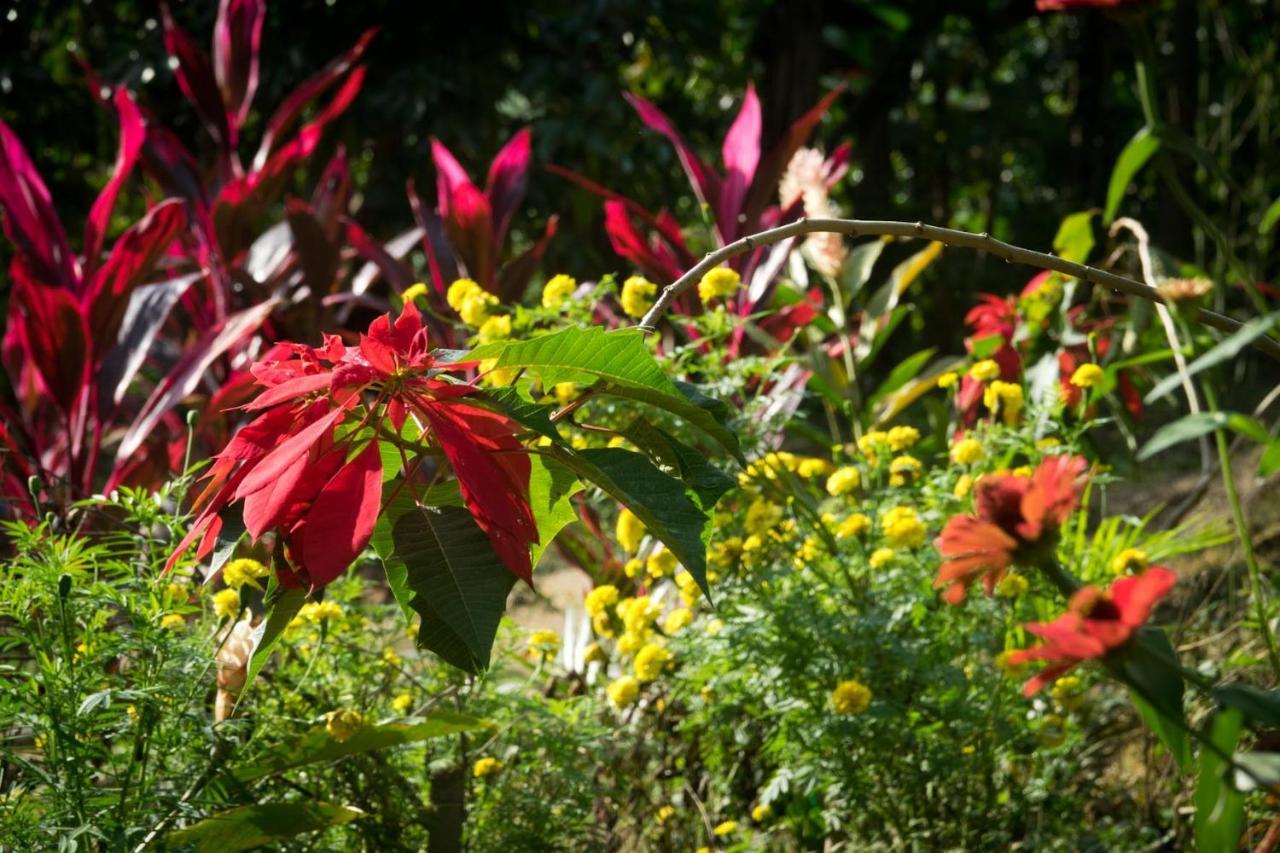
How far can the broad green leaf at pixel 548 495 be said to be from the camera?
3.19ft

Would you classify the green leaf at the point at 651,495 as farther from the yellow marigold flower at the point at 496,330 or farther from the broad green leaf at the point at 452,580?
the yellow marigold flower at the point at 496,330

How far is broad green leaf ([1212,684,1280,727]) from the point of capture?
0.65m

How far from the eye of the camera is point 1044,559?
0.68 metres

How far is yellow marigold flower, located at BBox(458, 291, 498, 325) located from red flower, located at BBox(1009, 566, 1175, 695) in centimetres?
104

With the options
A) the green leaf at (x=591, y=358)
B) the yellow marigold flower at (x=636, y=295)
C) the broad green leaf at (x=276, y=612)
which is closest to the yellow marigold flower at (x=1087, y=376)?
the yellow marigold flower at (x=636, y=295)

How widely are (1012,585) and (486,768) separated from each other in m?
0.67

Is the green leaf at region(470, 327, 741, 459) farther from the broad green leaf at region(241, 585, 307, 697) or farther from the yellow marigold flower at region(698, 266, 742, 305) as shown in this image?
the yellow marigold flower at region(698, 266, 742, 305)

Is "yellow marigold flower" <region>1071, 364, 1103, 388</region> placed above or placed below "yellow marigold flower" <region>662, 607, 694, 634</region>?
above

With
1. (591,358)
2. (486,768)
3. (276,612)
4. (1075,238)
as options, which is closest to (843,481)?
(486,768)

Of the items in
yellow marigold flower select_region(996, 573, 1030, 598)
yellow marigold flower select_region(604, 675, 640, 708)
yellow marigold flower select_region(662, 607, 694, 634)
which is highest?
yellow marigold flower select_region(996, 573, 1030, 598)

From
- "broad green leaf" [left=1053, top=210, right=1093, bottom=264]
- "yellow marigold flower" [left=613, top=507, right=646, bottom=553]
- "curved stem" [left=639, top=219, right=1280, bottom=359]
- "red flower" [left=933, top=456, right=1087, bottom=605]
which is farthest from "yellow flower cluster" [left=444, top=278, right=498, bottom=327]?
"broad green leaf" [left=1053, top=210, right=1093, bottom=264]

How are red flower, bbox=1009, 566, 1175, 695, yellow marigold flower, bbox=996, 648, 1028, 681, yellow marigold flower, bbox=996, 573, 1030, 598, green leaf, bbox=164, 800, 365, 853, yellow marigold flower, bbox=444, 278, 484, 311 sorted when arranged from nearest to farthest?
red flower, bbox=1009, 566, 1175, 695, green leaf, bbox=164, 800, 365, 853, yellow marigold flower, bbox=996, 648, 1028, 681, yellow marigold flower, bbox=996, 573, 1030, 598, yellow marigold flower, bbox=444, 278, 484, 311

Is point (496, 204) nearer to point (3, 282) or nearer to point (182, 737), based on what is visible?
point (182, 737)

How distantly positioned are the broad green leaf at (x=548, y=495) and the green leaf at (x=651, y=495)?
43 millimetres
